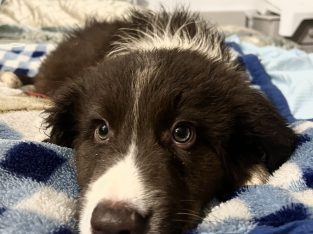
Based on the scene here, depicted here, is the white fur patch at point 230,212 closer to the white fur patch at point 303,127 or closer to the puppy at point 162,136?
the puppy at point 162,136

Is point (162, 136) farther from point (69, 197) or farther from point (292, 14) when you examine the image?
point (292, 14)

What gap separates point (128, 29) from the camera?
2.67 meters

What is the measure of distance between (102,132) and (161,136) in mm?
218

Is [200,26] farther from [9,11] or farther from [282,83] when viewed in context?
[9,11]

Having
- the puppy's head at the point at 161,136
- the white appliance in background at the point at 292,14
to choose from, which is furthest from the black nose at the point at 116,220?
the white appliance in background at the point at 292,14

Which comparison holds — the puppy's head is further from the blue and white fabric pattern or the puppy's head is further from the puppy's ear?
the blue and white fabric pattern

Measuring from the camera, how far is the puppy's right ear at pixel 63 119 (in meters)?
1.89

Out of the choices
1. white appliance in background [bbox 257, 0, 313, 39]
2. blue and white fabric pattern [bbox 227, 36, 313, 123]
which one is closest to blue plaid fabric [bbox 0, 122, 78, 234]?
blue and white fabric pattern [bbox 227, 36, 313, 123]

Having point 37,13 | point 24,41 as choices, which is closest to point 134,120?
point 24,41

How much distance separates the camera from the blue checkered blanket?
4.28 ft

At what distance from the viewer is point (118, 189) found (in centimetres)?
130

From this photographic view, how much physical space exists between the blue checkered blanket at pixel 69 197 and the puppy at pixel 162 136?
58mm

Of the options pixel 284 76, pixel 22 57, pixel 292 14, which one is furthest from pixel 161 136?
pixel 292 14

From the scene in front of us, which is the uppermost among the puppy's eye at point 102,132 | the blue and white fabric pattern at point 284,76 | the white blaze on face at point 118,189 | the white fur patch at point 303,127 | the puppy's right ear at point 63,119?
the white blaze on face at point 118,189
